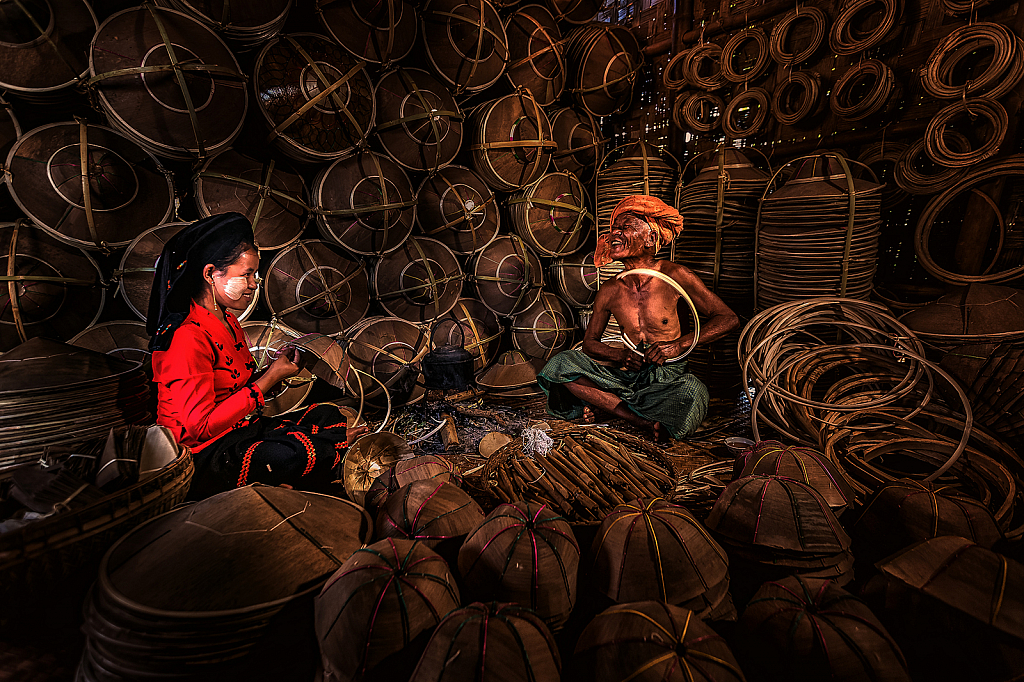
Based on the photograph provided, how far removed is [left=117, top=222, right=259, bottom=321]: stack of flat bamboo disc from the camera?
124 inches

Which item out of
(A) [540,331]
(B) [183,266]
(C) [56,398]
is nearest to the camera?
(C) [56,398]

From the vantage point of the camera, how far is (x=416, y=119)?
4285mm

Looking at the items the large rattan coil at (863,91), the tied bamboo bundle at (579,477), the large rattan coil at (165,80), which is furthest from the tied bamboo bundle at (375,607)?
the large rattan coil at (863,91)

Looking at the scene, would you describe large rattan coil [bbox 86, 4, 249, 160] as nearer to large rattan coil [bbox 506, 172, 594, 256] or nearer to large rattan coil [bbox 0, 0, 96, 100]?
large rattan coil [bbox 0, 0, 96, 100]

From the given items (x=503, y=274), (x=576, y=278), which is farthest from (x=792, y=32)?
(x=503, y=274)

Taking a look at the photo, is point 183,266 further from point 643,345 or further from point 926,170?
point 926,170

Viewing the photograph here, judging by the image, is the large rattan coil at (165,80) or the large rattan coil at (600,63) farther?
the large rattan coil at (600,63)

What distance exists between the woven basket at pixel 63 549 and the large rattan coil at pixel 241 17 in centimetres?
381

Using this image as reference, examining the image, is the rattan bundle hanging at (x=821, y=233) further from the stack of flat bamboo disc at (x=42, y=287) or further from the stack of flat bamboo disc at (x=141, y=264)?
the stack of flat bamboo disc at (x=42, y=287)

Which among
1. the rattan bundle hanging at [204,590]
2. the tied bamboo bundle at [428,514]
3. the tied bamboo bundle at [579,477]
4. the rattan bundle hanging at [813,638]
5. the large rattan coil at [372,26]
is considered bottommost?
the tied bamboo bundle at [579,477]

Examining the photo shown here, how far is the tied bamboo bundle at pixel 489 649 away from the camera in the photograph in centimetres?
101

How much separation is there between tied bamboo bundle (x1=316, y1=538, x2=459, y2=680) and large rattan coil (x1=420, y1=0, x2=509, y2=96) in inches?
204

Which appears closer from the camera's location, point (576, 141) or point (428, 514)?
point (428, 514)

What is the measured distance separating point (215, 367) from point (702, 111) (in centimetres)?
656
